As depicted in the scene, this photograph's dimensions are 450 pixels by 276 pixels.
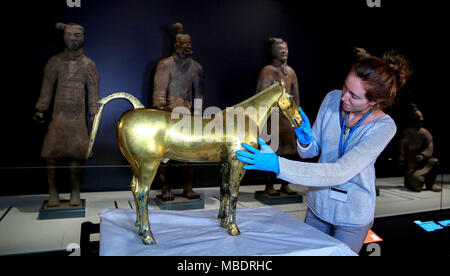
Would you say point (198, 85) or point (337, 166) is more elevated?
point (198, 85)

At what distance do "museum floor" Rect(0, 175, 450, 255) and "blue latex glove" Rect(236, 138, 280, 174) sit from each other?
1008 mm

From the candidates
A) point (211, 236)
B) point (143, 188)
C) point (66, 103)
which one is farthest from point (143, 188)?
point (66, 103)

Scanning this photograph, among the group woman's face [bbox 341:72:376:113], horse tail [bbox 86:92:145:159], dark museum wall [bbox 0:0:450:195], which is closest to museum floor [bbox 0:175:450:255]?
dark museum wall [bbox 0:0:450:195]

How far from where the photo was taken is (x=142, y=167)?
1.51m

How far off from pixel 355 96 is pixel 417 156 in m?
3.28

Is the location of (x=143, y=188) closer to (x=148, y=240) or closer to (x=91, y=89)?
(x=148, y=240)

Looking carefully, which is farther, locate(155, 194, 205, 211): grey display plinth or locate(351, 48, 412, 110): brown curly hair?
locate(155, 194, 205, 211): grey display plinth

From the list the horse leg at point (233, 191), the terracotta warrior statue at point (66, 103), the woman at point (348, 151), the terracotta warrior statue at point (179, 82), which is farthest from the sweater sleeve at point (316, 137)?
the terracotta warrior statue at point (66, 103)

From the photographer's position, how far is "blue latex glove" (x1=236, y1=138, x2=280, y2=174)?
145cm

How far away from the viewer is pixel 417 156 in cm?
430

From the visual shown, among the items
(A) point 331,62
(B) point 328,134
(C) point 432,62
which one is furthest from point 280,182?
(C) point 432,62

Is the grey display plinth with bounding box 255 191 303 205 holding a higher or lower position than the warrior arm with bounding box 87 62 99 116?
lower

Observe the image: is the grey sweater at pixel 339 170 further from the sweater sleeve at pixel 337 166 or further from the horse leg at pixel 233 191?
the horse leg at pixel 233 191

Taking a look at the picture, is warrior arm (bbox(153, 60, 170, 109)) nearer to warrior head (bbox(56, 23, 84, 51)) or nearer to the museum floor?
warrior head (bbox(56, 23, 84, 51))
